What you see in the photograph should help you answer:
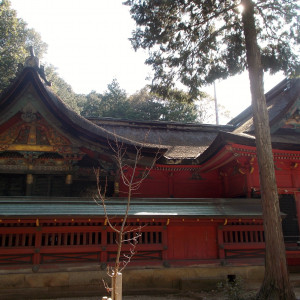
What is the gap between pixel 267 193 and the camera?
24.4ft

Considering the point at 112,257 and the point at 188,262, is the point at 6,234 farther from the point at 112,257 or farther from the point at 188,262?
the point at 188,262

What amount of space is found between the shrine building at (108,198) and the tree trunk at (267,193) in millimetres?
1846

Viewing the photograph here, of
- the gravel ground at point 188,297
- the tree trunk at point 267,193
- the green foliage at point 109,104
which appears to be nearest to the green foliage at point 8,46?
the green foliage at point 109,104

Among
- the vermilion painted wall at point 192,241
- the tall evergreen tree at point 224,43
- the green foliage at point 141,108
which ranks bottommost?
the vermilion painted wall at point 192,241

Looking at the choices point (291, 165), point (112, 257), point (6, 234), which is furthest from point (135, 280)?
point (291, 165)

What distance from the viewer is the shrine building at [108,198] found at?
29.4ft

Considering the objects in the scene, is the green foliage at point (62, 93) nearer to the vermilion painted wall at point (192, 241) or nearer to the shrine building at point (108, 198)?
the shrine building at point (108, 198)

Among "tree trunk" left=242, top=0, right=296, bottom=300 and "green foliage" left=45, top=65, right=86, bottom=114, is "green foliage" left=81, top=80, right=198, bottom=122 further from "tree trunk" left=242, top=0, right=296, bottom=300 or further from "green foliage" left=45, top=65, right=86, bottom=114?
"tree trunk" left=242, top=0, right=296, bottom=300

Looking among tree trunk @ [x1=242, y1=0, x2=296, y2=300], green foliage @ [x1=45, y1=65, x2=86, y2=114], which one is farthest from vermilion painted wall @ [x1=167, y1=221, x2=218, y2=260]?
green foliage @ [x1=45, y1=65, x2=86, y2=114]

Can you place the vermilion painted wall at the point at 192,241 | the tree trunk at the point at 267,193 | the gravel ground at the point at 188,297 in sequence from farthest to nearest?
1. the vermilion painted wall at the point at 192,241
2. the gravel ground at the point at 188,297
3. the tree trunk at the point at 267,193

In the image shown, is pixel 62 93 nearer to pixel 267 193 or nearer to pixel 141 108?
pixel 141 108

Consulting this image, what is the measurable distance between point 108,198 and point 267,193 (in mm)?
4800

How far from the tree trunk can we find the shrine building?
1.85 metres

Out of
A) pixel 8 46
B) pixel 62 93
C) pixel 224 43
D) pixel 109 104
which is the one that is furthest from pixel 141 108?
pixel 224 43
